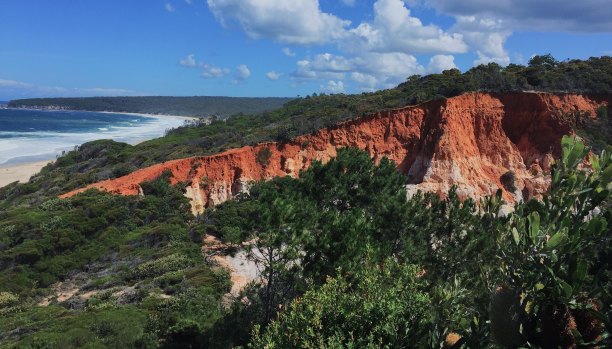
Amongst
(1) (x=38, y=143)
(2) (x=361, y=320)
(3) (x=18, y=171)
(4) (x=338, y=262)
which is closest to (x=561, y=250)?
(2) (x=361, y=320)

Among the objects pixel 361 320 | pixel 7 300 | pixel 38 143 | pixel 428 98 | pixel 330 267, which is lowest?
pixel 7 300

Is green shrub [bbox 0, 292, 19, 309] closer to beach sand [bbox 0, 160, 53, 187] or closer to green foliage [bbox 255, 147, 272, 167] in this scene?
green foliage [bbox 255, 147, 272, 167]

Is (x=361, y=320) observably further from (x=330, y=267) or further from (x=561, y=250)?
(x=330, y=267)

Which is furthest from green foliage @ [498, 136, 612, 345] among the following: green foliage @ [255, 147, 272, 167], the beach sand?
the beach sand

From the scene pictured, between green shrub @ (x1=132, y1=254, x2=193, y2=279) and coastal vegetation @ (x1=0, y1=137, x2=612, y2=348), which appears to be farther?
green shrub @ (x1=132, y1=254, x2=193, y2=279)

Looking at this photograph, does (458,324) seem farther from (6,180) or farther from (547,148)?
(6,180)

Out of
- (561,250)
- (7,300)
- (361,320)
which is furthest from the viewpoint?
(7,300)
